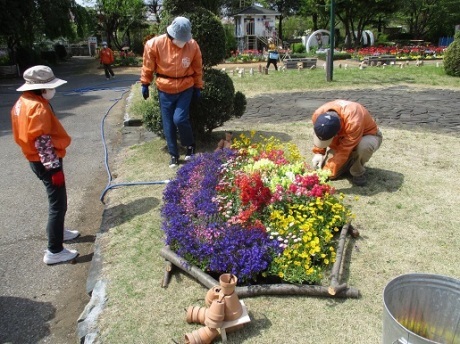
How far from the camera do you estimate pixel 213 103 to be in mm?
6348

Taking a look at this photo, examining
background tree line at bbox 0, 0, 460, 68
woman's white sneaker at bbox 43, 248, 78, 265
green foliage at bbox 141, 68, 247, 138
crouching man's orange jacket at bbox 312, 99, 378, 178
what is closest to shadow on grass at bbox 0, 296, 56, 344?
woman's white sneaker at bbox 43, 248, 78, 265

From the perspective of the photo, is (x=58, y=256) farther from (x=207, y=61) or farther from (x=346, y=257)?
(x=207, y=61)

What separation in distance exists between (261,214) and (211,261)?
79 cm

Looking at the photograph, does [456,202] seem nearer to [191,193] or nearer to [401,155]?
[401,155]

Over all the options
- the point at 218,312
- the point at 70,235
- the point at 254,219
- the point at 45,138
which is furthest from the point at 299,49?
the point at 218,312

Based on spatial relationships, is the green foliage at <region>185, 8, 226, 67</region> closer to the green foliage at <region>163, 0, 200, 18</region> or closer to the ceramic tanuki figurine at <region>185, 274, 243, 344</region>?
the green foliage at <region>163, 0, 200, 18</region>

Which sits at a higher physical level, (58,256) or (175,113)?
(175,113)

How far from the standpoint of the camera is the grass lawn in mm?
2797

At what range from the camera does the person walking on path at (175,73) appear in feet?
17.5

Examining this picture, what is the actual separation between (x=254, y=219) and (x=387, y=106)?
7653 mm

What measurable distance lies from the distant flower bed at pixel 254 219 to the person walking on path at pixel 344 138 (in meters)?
0.51

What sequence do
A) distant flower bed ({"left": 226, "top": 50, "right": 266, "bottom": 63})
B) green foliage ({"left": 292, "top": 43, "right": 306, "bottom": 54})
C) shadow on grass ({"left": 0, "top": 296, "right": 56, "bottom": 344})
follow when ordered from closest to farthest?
1. shadow on grass ({"left": 0, "top": 296, "right": 56, "bottom": 344})
2. distant flower bed ({"left": 226, "top": 50, "right": 266, "bottom": 63})
3. green foliage ({"left": 292, "top": 43, "right": 306, "bottom": 54})

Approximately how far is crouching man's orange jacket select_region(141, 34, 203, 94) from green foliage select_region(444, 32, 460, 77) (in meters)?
13.4

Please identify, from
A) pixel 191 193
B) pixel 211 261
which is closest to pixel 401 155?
pixel 191 193
